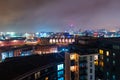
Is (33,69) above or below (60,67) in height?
above

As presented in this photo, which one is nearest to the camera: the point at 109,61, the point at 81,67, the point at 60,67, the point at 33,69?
the point at 33,69

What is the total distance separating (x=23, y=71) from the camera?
2439cm

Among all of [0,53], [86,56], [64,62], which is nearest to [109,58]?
[86,56]

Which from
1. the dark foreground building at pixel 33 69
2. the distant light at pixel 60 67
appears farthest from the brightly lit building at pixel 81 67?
the distant light at pixel 60 67

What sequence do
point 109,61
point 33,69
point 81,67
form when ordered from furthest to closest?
point 109,61
point 81,67
point 33,69

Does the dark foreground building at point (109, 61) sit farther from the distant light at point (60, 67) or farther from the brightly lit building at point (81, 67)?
the distant light at point (60, 67)

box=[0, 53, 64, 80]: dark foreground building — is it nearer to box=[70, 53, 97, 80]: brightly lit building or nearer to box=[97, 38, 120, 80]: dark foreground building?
box=[70, 53, 97, 80]: brightly lit building

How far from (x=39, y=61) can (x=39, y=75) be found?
12.4 feet

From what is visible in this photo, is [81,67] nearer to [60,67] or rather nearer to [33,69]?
[60,67]

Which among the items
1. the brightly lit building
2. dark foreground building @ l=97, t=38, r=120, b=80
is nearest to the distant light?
the brightly lit building

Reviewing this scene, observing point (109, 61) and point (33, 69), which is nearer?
point (33, 69)

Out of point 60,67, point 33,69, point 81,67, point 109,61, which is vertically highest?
point 33,69

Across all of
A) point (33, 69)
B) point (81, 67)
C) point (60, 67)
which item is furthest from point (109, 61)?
point (33, 69)

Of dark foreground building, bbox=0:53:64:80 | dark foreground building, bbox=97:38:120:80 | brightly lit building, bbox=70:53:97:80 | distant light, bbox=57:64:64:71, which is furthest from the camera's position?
dark foreground building, bbox=97:38:120:80
